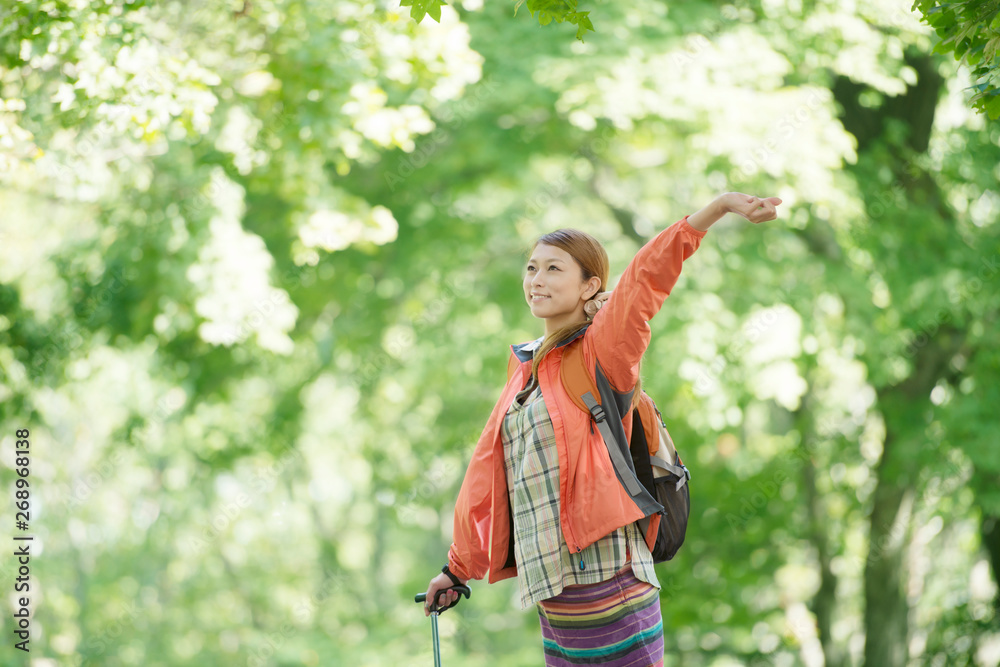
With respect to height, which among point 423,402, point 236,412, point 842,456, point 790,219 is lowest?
point 423,402

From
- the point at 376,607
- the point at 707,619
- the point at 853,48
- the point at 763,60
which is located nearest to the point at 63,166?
the point at 763,60

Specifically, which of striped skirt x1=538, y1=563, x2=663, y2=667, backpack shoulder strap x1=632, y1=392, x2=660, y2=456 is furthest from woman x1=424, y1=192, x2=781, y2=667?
backpack shoulder strap x1=632, y1=392, x2=660, y2=456

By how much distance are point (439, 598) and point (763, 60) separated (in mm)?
4593

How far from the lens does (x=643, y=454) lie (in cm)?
208

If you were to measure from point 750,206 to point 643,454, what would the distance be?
2.12ft

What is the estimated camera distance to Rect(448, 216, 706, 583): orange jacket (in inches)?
73.0

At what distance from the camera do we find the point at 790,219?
5.95 metres

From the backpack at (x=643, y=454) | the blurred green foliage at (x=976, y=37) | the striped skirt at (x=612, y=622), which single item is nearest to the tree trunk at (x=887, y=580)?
the blurred green foliage at (x=976, y=37)

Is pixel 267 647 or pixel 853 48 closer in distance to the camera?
pixel 853 48

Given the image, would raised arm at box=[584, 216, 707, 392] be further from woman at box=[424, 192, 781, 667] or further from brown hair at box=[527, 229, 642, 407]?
brown hair at box=[527, 229, 642, 407]

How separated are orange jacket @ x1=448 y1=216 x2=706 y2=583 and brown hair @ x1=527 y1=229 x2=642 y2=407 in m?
0.03

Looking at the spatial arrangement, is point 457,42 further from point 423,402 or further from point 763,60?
point 423,402

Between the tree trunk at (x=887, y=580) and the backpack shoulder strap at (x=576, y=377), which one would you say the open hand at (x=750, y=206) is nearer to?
the backpack shoulder strap at (x=576, y=377)

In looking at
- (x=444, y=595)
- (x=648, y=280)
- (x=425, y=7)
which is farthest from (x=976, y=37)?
(x=444, y=595)
